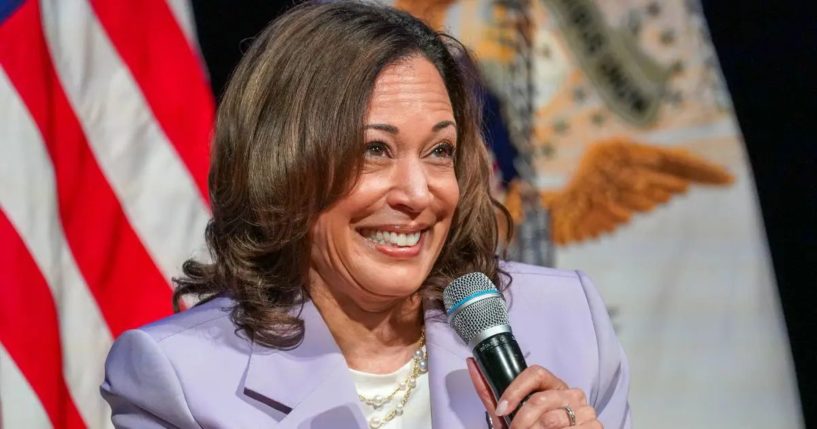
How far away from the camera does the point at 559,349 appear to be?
2174 millimetres

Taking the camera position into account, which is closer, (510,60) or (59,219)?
(59,219)

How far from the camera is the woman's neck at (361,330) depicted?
2.15 meters

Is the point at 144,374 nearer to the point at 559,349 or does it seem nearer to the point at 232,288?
the point at 232,288

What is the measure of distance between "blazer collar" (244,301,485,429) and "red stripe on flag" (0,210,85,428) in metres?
0.74

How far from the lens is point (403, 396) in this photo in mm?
2135

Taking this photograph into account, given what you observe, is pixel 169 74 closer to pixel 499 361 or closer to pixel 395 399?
pixel 395 399

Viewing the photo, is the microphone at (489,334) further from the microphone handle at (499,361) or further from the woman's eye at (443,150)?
the woman's eye at (443,150)

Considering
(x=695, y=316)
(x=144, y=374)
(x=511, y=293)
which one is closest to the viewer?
(x=144, y=374)

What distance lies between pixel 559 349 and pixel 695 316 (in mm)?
953

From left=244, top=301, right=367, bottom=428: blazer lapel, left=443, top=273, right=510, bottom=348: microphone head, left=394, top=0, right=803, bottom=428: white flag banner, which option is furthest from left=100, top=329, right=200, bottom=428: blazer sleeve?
left=394, top=0, right=803, bottom=428: white flag banner

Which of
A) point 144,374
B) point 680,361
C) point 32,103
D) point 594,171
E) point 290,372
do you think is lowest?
point 680,361

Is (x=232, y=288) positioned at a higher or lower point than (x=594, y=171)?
higher

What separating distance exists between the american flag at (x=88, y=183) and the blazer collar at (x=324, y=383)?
0.76m

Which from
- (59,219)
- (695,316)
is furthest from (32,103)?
(695,316)
